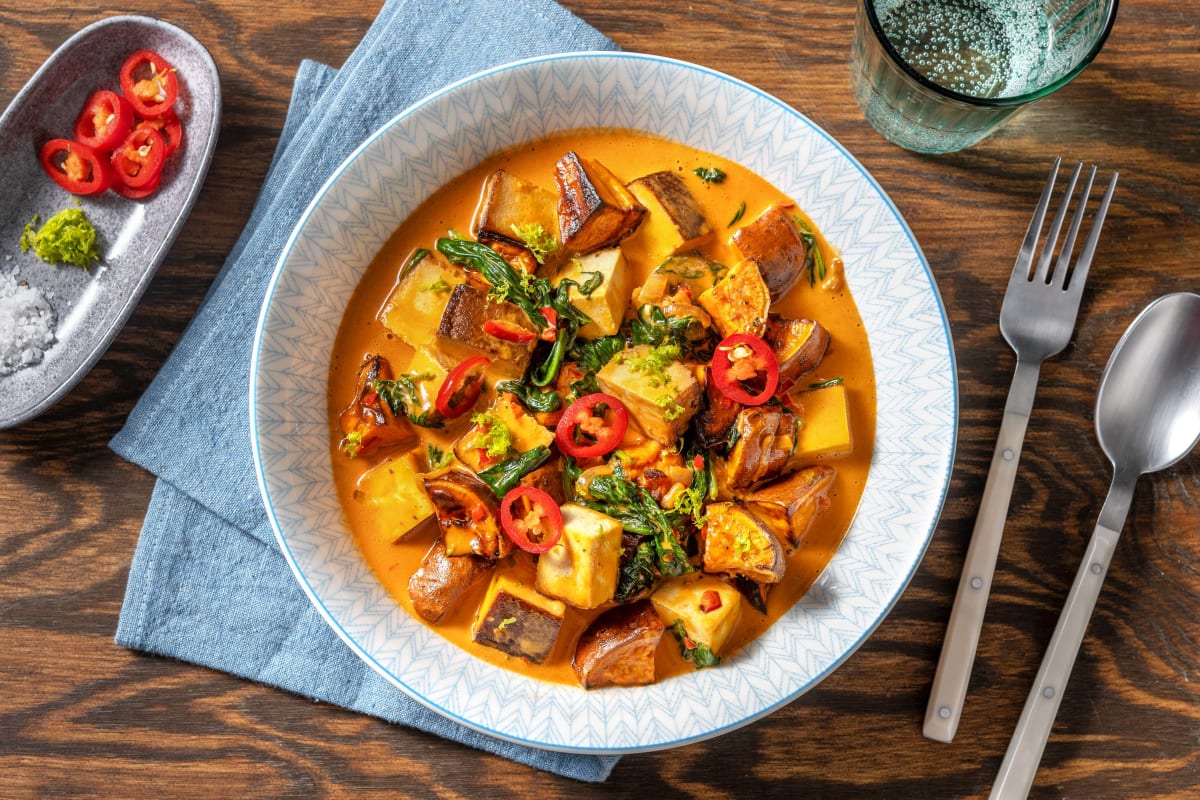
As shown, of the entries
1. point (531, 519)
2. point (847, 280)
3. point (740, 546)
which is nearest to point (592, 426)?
point (531, 519)

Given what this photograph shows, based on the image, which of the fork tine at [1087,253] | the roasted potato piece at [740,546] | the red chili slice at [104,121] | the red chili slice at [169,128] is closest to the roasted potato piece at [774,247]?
the roasted potato piece at [740,546]

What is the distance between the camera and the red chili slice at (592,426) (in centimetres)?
356

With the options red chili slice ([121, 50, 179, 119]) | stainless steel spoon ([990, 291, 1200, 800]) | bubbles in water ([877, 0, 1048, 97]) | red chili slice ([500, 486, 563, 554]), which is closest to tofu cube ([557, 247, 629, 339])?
red chili slice ([500, 486, 563, 554])

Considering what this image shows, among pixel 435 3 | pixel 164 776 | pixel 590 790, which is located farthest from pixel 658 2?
pixel 164 776

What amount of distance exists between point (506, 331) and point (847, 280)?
1.60 metres

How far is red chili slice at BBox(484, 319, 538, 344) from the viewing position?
3.52 metres

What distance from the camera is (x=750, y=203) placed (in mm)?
3844

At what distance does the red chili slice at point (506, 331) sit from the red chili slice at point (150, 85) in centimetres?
215

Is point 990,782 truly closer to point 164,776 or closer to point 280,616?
point 280,616

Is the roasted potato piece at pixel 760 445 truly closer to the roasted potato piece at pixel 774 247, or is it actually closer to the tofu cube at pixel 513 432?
the roasted potato piece at pixel 774 247

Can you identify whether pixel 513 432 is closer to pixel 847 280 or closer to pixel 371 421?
pixel 371 421

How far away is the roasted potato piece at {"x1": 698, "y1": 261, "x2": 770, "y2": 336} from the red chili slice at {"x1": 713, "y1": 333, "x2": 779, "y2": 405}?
68 millimetres

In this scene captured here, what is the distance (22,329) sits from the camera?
13.5 feet

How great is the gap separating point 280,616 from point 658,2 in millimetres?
3566
